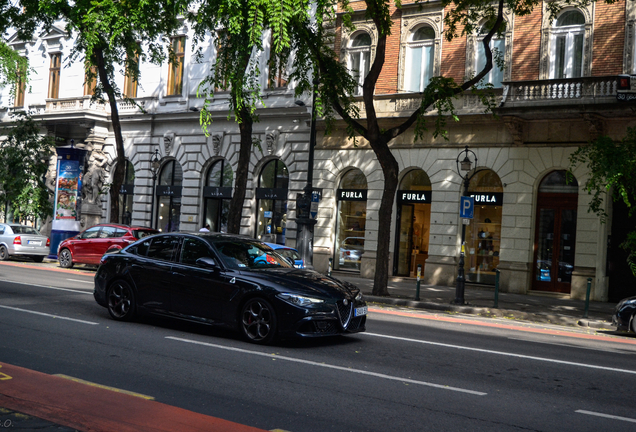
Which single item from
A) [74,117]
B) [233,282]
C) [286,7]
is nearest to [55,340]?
[233,282]

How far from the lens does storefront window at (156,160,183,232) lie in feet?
107

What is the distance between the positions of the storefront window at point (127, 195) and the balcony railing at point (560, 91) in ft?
65.7

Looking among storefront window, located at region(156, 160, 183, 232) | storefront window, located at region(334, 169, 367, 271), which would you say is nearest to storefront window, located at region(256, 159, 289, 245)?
storefront window, located at region(334, 169, 367, 271)

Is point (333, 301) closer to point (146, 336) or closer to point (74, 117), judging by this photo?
point (146, 336)

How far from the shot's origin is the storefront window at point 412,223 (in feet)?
83.0

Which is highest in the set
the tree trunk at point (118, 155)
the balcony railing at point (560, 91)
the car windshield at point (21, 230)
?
the balcony railing at point (560, 91)

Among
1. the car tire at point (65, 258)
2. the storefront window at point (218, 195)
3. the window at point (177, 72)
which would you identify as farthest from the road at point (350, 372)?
the window at point (177, 72)

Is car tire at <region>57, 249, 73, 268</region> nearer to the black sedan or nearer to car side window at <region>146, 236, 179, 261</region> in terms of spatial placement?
the black sedan

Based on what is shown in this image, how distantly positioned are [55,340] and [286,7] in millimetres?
9326

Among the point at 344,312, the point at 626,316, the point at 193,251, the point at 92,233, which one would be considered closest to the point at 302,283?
the point at 344,312

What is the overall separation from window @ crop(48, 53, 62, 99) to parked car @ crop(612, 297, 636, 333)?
3315 cm

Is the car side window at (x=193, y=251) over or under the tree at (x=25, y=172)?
under

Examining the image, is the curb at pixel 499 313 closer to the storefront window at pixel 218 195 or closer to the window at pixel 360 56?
the window at pixel 360 56

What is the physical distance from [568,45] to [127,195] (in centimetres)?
2248
